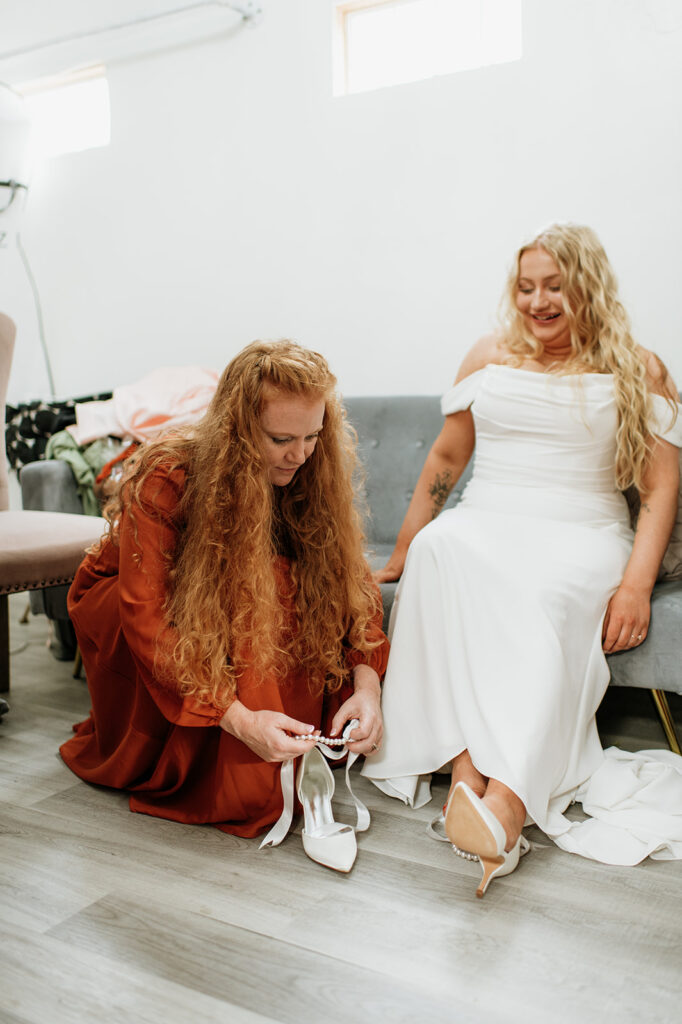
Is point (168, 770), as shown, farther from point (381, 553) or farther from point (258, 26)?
point (258, 26)

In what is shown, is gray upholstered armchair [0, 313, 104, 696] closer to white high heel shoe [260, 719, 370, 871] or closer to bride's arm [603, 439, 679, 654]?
white high heel shoe [260, 719, 370, 871]

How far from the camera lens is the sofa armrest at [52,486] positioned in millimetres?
2748

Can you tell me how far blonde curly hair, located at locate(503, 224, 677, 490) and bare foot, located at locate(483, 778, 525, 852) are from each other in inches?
32.5

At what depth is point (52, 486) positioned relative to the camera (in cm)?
275

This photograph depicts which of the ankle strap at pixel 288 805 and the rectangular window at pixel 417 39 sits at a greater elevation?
the rectangular window at pixel 417 39

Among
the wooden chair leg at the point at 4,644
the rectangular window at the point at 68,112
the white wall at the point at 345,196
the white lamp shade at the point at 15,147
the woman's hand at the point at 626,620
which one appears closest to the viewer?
the woman's hand at the point at 626,620

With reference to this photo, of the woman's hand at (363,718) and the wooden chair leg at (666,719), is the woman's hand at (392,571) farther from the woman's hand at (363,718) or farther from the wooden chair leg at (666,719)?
the wooden chair leg at (666,719)

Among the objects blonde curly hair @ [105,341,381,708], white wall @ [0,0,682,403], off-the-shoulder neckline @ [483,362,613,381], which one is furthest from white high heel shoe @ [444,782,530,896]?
white wall @ [0,0,682,403]

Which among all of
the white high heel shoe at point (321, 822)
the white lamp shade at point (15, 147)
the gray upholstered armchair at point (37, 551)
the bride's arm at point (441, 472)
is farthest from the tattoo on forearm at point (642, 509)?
the white lamp shade at point (15, 147)

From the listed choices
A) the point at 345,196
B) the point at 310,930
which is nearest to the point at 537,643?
the point at 310,930

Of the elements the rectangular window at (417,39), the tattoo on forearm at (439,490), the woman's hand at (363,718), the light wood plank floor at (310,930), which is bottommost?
the light wood plank floor at (310,930)

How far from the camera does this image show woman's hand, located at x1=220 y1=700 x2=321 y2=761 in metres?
1.46

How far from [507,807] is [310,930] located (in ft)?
1.30

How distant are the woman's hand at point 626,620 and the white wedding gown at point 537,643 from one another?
0.02 m
